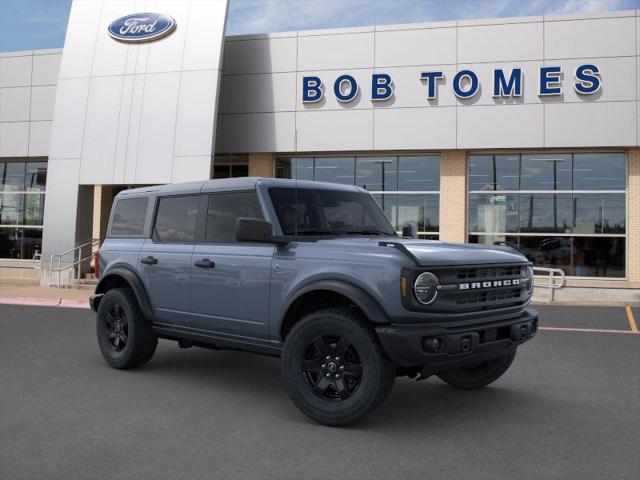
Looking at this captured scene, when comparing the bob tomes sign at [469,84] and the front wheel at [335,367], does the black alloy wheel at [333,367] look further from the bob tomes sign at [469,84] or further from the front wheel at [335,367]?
the bob tomes sign at [469,84]

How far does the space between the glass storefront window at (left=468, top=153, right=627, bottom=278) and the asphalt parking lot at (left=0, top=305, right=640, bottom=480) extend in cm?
1212

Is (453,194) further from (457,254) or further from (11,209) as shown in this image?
(11,209)

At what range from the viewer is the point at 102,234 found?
78.2 feet

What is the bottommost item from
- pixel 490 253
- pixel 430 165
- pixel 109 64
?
pixel 490 253

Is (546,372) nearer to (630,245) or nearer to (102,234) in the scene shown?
(630,245)

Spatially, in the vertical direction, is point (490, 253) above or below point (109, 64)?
below

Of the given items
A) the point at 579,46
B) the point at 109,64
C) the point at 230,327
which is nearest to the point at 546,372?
the point at 230,327

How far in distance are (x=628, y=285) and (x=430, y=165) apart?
23.0 feet

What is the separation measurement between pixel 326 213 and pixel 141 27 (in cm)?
1709

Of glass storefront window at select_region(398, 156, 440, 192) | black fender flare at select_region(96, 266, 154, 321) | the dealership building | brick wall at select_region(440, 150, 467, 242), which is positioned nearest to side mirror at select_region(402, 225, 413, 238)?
black fender flare at select_region(96, 266, 154, 321)

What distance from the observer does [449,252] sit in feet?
16.4

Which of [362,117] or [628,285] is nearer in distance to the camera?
[628,285]

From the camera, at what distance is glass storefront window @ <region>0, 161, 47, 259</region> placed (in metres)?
24.6

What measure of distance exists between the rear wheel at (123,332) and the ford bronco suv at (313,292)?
0.02m
